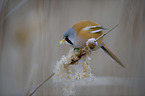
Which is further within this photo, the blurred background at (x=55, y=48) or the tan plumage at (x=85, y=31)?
the blurred background at (x=55, y=48)

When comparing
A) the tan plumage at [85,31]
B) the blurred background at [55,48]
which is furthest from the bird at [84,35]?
the blurred background at [55,48]

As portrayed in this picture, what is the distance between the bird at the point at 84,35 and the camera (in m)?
0.55

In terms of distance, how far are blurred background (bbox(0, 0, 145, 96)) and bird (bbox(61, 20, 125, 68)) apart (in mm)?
189

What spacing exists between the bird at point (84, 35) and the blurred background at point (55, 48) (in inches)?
7.4

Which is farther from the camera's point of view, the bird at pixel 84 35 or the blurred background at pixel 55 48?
the blurred background at pixel 55 48

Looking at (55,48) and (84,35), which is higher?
(84,35)

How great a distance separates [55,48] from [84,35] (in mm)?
397

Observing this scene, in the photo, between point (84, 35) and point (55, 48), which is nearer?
point (84, 35)

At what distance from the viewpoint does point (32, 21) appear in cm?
108

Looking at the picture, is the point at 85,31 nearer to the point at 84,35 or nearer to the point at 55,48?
the point at 84,35

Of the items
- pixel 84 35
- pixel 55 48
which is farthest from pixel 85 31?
pixel 55 48

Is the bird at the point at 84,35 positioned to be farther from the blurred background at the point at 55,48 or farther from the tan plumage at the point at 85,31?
the blurred background at the point at 55,48

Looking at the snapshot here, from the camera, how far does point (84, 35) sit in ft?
1.83

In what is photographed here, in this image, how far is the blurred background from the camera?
71 centimetres
